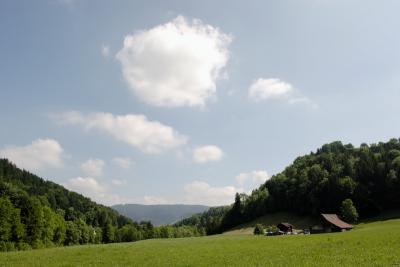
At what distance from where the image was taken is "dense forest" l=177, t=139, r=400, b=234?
129 metres

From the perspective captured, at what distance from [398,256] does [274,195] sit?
143603 mm

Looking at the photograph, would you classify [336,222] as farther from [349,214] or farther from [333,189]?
[333,189]

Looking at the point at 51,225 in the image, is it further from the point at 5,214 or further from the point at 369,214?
the point at 369,214

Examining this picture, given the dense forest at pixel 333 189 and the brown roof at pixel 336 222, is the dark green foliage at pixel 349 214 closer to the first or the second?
the dense forest at pixel 333 189

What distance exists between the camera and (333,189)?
143875 mm

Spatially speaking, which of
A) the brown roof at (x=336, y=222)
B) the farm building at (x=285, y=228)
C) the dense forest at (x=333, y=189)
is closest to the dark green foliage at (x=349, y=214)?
the dense forest at (x=333, y=189)

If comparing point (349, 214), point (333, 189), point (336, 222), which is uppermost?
point (333, 189)

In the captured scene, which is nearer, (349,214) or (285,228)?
(349,214)

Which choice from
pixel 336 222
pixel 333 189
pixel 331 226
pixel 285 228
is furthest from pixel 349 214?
pixel 333 189

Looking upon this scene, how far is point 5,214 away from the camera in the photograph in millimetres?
88438

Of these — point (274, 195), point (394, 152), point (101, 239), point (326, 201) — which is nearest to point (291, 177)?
point (274, 195)

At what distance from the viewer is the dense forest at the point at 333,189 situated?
128875mm

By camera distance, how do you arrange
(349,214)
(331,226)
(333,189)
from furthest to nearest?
1. (333,189)
2. (349,214)
3. (331,226)

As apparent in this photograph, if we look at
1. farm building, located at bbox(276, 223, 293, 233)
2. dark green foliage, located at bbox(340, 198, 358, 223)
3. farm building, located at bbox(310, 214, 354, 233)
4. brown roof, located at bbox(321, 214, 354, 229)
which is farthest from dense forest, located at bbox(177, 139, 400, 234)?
farm building, located at bbox(276, 223, 293, 233)
